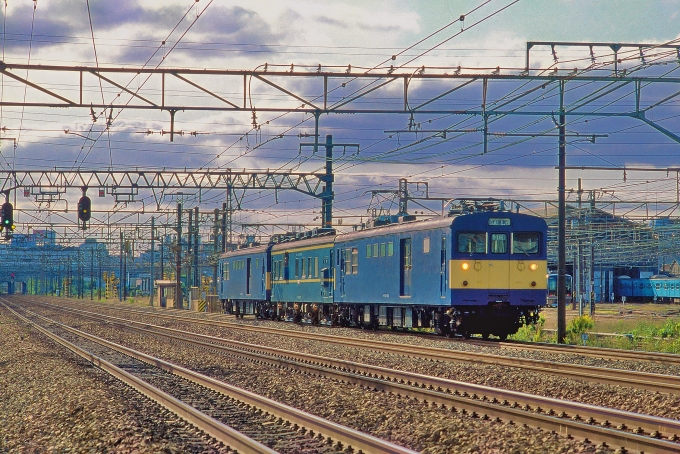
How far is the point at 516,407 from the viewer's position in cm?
1182

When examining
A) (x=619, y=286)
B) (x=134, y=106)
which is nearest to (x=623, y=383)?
(x=134, y=106)

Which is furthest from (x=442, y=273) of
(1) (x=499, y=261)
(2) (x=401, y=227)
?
(2) (x=401, y=227)

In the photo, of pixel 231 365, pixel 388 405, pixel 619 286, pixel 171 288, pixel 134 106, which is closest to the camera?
pixel 388 405

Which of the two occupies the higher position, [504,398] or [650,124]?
[650,124]

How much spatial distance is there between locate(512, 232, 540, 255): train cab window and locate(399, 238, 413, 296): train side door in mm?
2978

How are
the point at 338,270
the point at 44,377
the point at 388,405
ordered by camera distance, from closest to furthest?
the point at 388,405 → the point at 44,377 → the point at 338,270

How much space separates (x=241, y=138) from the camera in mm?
33656

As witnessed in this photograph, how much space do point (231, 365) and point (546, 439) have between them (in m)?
10.00

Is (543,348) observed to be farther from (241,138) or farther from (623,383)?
(241,138)

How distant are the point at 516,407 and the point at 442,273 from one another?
11291 mm

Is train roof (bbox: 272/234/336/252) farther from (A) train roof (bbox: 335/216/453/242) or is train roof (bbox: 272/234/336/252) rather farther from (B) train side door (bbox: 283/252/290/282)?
(A) train roof (bbox: 335/216/453/242)

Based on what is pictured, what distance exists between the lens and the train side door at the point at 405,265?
25062mm

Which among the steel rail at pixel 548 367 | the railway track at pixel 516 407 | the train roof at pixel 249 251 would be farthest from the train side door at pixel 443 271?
the train roof at pixel 249 251


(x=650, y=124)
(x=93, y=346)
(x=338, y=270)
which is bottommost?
(x=93, y=346)
